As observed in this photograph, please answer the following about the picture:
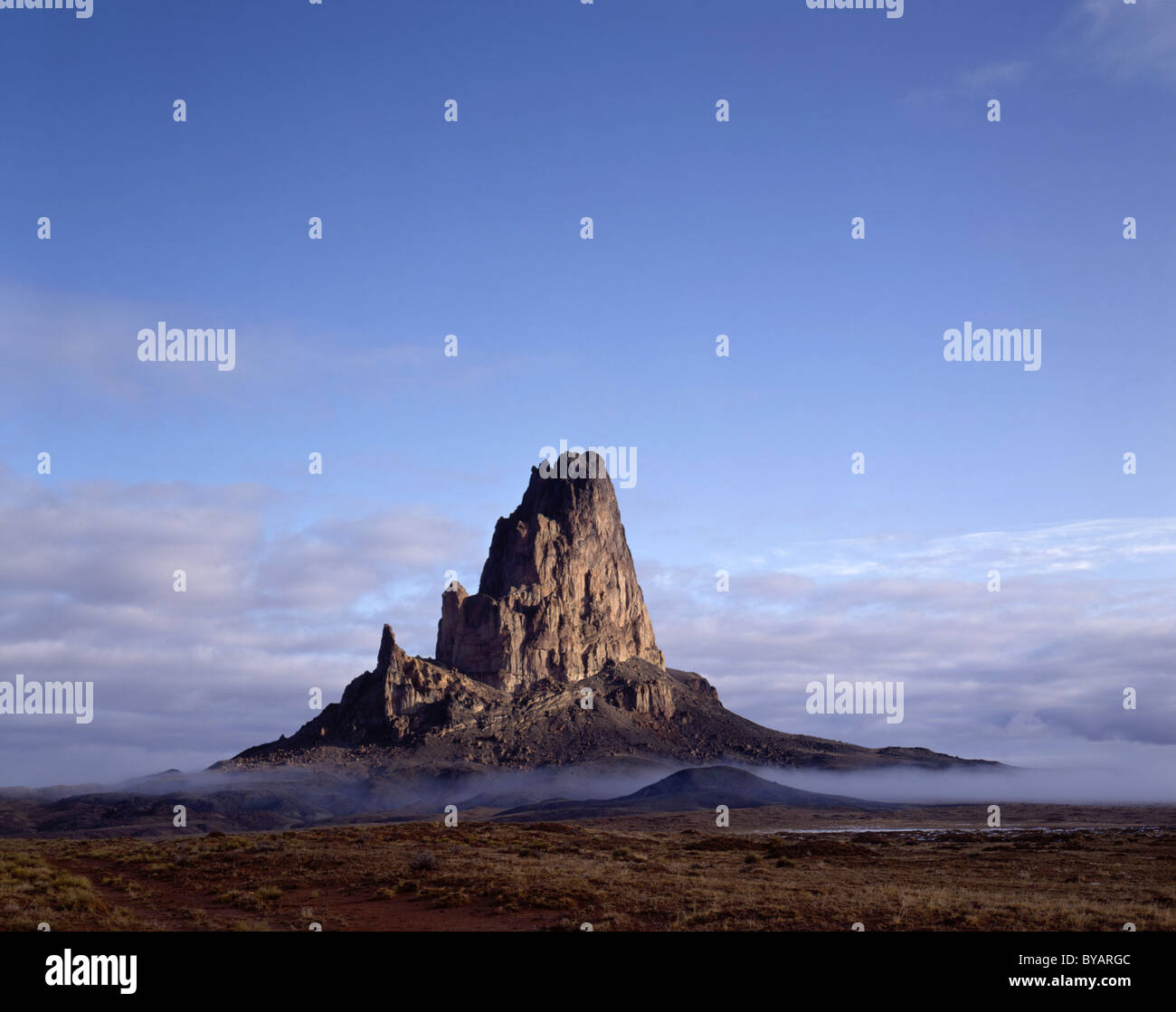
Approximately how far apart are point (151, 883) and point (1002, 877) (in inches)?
1319

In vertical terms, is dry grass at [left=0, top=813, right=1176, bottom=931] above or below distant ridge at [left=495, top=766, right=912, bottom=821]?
above

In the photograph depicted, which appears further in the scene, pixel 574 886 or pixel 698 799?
pixel 698 799

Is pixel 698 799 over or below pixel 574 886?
below

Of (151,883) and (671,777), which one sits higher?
(151,883)

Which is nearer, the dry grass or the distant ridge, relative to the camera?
the dry grass

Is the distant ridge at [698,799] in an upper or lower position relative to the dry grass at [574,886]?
lower

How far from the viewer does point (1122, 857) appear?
5109 cm

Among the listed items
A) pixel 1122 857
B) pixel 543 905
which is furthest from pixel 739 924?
pixel 1122 857

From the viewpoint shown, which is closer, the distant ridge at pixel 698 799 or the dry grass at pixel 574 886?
the dry grass at pixel 574 886

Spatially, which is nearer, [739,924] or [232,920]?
[739,924]
